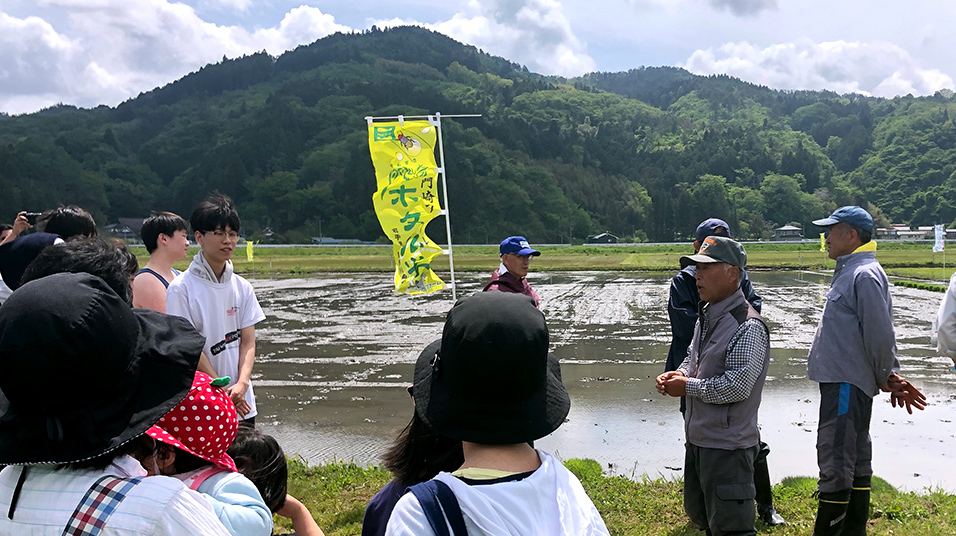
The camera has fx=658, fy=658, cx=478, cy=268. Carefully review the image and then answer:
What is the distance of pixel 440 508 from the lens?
1.30 meters

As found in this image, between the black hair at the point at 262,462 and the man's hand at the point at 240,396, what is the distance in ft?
4.73

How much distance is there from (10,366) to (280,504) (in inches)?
56.1

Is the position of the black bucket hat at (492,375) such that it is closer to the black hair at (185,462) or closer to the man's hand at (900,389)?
the black hair at (185,462)

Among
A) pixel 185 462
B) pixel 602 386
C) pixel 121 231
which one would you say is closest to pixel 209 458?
pixel 185 462

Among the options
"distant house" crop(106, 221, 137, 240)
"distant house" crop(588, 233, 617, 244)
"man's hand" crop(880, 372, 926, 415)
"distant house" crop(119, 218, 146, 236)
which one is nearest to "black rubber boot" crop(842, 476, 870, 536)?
"man's hand" crop(880, 372, 926, 415)

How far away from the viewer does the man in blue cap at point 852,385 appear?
391 centimetres

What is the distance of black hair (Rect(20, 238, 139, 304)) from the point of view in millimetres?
2439

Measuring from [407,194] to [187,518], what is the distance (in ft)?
20.3

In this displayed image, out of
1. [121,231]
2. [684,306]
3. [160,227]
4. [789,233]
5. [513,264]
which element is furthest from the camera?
[789,233]

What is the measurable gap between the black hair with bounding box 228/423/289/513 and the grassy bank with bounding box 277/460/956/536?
180 centimetres

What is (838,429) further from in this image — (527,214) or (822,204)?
(822,204)

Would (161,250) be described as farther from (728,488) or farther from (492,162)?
(492,162)

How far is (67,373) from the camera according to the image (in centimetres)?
134

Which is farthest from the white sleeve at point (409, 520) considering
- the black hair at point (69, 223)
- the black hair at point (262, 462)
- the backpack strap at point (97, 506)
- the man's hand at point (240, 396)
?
the black hair at point (69, 223)
